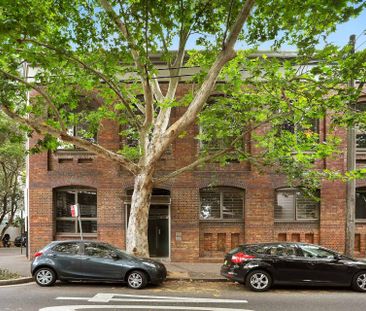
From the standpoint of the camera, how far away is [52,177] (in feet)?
49.8

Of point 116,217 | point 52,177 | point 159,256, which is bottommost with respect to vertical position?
point 159,256

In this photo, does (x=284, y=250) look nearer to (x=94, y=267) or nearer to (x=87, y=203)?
(x=94, y=267)

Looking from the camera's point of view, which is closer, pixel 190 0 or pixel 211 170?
pixel 190 0

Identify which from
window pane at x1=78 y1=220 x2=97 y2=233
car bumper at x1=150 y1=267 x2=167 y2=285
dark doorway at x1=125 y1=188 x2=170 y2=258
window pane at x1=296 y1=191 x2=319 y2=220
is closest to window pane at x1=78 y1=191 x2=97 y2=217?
window pane at x1=78 y1=220 x2=97 y2=233

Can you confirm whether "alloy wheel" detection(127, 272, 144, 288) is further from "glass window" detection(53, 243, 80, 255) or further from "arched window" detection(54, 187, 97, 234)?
"arched window" detection(54, 187, 97, 234)

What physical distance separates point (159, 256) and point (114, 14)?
983 centimetres

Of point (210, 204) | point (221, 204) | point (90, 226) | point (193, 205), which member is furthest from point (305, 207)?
point (90, 226)

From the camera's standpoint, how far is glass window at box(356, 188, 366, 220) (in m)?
15.1

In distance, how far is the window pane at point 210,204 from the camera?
15117 mm

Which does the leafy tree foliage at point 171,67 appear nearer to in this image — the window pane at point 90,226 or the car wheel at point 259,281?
the car wheel at point 259,281

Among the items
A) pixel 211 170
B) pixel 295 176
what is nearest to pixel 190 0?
pixel 295 176

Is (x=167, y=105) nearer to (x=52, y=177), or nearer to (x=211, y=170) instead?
(x=211, y=170)

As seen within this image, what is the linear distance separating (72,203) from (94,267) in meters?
6.06

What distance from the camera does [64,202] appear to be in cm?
1548
